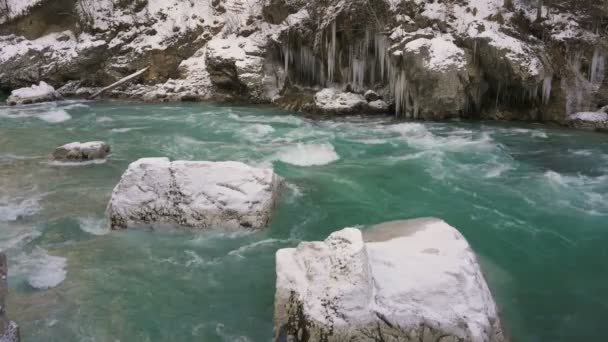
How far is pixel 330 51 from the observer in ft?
58.1

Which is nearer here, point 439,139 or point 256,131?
point 439,139

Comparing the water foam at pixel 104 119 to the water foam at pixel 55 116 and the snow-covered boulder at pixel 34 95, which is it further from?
the snow-covered boulder at pixel 34 95

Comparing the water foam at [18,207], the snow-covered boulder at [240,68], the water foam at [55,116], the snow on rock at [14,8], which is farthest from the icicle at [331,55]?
the snow on rock at [14,8]

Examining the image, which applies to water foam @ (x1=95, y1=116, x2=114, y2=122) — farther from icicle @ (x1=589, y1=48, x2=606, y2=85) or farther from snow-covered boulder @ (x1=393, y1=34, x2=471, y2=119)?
icicle @ (x1=589, y1=48, x2=606, y2=85)

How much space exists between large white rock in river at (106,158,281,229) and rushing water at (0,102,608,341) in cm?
25

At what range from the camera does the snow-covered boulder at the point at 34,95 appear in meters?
19.0

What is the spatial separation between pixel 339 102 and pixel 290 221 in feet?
31.3

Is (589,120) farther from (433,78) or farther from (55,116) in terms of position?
(55,116)

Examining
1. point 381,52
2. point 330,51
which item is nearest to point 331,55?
point 330,51

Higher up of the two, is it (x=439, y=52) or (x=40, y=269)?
(x=439, y=52)

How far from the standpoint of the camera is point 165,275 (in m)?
5.77

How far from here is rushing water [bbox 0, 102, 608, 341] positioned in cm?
505

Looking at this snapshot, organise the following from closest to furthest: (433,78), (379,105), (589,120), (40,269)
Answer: (40,269)
(589,120)
(433,78)
(379,105)

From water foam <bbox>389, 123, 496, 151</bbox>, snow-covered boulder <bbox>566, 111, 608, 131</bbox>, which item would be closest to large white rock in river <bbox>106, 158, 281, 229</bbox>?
water foam <bbox>389, 123, 496, 151</bbox>
